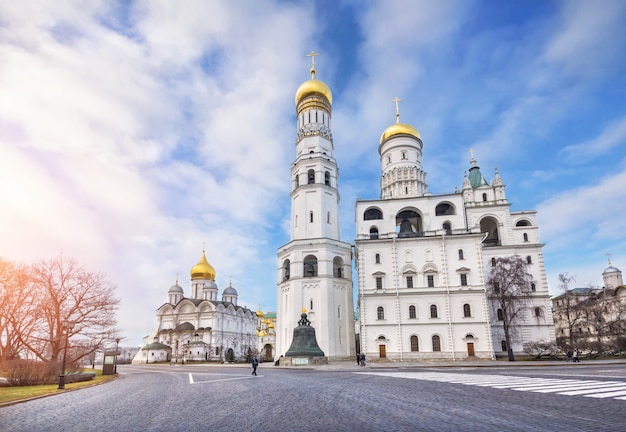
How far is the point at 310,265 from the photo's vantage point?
44.7 meters

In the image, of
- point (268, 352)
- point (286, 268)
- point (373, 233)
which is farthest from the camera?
point (268, 352)

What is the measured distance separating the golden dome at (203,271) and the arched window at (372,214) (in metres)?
41.9

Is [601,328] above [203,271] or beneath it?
beneath

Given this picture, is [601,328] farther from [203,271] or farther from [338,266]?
Result: [203,271]

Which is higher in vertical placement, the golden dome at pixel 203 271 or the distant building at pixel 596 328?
the golden dome at pixel 203 271

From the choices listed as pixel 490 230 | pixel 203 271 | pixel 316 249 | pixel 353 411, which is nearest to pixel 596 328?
pixel 490 230

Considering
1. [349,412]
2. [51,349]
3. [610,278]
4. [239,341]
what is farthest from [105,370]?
[610,278]

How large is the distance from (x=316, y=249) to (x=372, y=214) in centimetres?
744

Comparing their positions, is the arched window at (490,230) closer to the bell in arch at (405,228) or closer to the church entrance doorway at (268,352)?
the bell in arch at (405,228)

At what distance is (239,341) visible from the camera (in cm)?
7631

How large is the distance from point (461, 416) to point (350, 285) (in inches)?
1482

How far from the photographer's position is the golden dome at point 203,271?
256ft

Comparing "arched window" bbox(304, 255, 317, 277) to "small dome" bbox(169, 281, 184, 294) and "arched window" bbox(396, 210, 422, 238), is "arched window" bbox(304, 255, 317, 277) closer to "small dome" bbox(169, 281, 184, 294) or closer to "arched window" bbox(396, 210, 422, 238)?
"arched window" bbox(396, 210, 422, 238)

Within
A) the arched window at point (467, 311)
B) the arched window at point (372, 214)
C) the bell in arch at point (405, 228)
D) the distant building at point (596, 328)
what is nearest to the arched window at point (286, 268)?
the arched window at point (372, 214)
